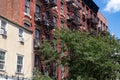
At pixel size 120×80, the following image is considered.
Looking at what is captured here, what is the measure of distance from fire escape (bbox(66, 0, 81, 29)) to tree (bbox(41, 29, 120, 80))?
46.9ft

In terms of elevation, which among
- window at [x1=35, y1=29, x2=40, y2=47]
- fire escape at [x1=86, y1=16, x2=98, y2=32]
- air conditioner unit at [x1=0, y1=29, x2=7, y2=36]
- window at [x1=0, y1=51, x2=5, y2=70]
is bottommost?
window at [x1=0, y1=51, x2=5, y2=70]

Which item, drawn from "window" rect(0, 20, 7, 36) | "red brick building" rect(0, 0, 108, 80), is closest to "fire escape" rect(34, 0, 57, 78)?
"red brick building" rect(0, 0, 108, 80)

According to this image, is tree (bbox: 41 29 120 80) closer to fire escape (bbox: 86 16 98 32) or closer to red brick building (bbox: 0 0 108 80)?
red brick building (bbox: 0 0 108 80)

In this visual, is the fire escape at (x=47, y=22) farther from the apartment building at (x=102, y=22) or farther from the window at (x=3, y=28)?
the apartment building at (x=102, y=22)

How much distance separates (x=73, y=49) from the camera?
40.5 m

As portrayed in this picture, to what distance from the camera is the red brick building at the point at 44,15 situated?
1658 inches

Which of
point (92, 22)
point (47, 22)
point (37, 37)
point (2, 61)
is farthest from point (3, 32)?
point (92, 22)

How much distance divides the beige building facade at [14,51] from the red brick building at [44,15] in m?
4.70

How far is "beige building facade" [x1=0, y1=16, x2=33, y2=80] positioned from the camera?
108ft

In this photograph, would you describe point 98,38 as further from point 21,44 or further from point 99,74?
point 21,44

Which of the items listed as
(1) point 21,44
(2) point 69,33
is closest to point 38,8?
(2) point 69,33

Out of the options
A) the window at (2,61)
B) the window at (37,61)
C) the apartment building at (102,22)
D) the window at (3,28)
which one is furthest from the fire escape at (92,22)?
the window at (2,61)

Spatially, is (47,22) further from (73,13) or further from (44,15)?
(73,13)

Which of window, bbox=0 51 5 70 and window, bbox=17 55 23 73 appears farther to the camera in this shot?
window, bbox=17 55 23 73
